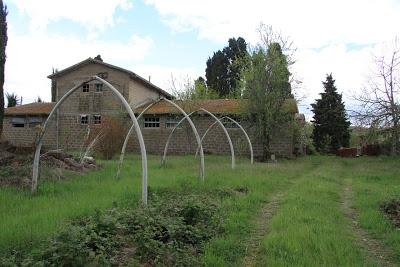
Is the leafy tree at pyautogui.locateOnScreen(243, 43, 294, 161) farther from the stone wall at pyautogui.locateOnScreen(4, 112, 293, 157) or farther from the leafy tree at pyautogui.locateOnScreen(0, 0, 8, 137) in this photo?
the leafy tree at pyautogui.locateOnScreen(0, 0, 8, 137)

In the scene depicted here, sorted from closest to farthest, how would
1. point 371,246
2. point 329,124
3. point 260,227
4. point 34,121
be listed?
1. point 371,246
2. point 260,227
3. point 34,121
4. point 329,124

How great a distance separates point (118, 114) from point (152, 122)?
3609 mm

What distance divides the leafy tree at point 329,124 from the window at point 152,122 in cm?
1768

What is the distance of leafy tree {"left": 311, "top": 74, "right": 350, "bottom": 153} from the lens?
43.9m

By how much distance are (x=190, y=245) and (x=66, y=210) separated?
2836 millimetres

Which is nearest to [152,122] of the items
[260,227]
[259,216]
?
[259,216]

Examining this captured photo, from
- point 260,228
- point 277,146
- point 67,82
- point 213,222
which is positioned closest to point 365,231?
point 260,228

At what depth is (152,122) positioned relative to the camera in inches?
1352

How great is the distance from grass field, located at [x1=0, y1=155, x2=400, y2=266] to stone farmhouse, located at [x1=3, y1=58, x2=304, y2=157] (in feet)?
51.9

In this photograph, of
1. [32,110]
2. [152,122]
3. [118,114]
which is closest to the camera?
[118,114]

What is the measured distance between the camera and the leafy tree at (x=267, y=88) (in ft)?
87.5

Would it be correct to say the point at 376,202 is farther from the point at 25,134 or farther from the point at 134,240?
the point at 25,134

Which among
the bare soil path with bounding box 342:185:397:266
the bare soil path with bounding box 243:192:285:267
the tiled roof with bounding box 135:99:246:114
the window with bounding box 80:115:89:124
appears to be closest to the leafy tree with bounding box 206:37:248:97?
the tiled roof with bounding box 135:99:246:114

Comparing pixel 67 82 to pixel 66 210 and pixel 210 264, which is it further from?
pixel 210 264
